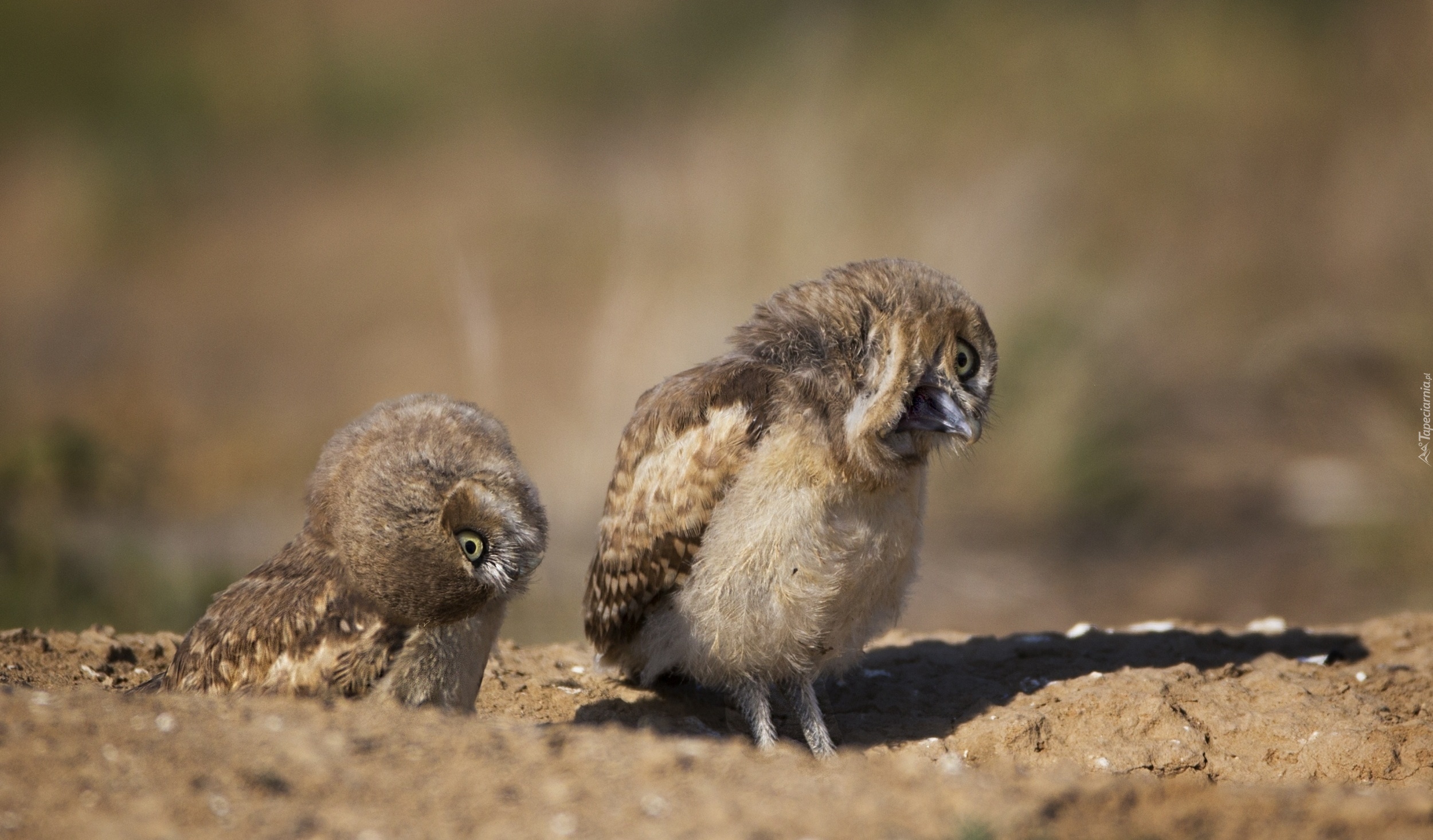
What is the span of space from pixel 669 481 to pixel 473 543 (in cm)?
105

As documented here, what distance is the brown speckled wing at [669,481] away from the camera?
4.76m

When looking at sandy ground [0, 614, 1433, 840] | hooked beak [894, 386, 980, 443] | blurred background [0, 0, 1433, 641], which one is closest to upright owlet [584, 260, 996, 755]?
hooked beak [894, 386, 980, 443]

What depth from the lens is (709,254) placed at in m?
11.3

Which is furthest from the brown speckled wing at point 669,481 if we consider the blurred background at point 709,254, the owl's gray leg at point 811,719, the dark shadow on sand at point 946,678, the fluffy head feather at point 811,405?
the blurred background at point 709,254

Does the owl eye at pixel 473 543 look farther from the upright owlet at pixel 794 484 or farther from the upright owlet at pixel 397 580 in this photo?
the upright owlet at pixel 794 484

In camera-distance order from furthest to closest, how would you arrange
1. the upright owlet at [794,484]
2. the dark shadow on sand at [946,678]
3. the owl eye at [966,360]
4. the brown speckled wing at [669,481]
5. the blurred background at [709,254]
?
the blurred background at [709,254] → the dark shadow on sand at [946,678] → the owl eye at [966,360] → the brown speckled wing at [669,481] → the upright owlet at [794,484]

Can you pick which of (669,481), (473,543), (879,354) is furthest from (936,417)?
(473,543)

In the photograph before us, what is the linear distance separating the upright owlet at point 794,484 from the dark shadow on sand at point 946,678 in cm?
28

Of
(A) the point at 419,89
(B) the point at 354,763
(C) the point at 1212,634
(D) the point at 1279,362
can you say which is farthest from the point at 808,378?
(A) the point at 419,89

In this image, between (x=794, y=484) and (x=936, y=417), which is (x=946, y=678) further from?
(x=794, y=484)

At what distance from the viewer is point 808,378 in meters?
4.80

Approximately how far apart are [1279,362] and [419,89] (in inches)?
716

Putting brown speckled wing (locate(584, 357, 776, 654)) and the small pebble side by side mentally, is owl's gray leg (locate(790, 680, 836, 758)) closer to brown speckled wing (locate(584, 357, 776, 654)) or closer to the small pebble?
brown speckled wing (locate(584, 357, 776, 654))

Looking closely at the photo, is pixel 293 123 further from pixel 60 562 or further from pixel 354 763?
pixel 354 763
